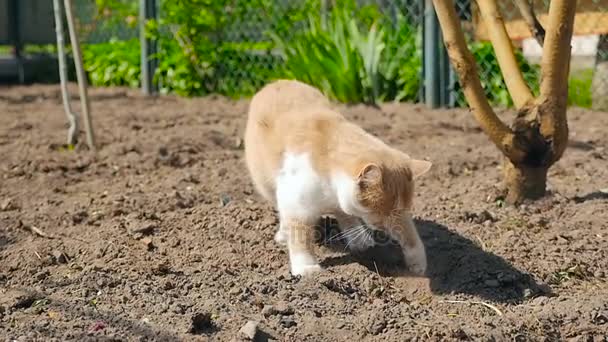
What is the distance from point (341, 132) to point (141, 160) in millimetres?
2399

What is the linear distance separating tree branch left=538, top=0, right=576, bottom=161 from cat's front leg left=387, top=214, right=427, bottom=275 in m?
1.00

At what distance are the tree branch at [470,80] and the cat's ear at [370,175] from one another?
107cm

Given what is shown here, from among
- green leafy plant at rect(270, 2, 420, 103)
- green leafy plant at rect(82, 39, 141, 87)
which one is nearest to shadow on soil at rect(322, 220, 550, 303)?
green leafy plant at rect(270, 2, 420, 103)

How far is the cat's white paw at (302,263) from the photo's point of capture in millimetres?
3371

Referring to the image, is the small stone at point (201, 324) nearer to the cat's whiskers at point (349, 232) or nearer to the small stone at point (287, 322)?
the small stone at point (287, 322)

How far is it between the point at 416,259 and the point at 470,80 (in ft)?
3.34

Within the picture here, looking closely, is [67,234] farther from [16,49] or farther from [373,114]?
[16,49]

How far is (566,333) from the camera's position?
2.85m

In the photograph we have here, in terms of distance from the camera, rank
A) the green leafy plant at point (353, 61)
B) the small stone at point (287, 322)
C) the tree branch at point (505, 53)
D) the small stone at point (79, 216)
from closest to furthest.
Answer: the small stone at point (287, 322)
the tree branch at point (505, 53)
the small stone at point (79, 216)
the green leafy plant at point (353, 61)

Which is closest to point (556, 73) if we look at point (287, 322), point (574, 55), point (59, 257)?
point (287, 322)

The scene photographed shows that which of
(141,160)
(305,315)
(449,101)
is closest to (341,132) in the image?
(305,315)

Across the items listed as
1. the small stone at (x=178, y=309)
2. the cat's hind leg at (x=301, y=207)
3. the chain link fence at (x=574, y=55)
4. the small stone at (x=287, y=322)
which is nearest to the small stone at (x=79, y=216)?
the cat's hind leg at (x=301, y=207)

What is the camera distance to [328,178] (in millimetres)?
3334

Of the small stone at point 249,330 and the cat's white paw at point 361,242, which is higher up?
the small stone at point 249,330
